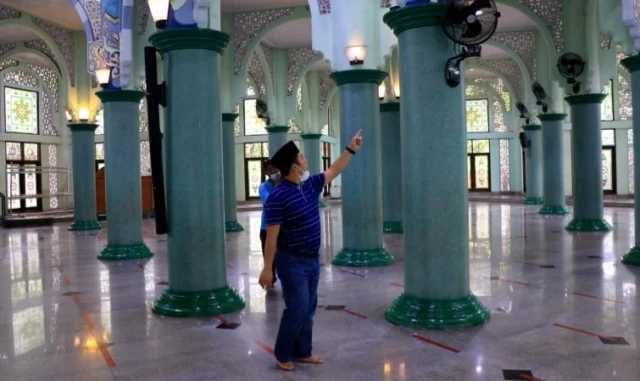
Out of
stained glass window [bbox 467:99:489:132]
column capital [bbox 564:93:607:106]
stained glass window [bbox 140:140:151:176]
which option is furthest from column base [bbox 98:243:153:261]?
stained glass window [bbox 467:99:489:132]

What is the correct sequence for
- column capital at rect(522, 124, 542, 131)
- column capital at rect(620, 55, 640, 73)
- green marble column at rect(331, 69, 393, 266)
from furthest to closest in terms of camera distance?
column capital at rect(522, 124, 542, 131)
green marble column at rect(331, 69, 393, 266)
column capital at rect(620, 55, 640, 73)

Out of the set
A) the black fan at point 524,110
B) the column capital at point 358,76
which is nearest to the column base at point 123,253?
the column capital at point 358,76

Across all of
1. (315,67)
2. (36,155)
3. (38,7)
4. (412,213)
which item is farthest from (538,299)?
(36,155)

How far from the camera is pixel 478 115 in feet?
78.1

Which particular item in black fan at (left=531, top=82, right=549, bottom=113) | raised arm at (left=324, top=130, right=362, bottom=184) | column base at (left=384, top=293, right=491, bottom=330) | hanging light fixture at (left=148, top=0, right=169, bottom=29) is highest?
black fan at (left=531, top=82, right=549, bottom=113)

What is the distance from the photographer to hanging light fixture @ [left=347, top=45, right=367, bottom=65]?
6953 mm

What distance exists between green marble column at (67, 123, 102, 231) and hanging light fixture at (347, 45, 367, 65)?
7436 millimetres

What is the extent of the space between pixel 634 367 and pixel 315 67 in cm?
1722

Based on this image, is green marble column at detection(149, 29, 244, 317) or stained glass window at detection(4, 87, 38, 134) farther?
stained glass window at detection(4, 87, 38, 134)

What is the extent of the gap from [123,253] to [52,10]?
7.25m

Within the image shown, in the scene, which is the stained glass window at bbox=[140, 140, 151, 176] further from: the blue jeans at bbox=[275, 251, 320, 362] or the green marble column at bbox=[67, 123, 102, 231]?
the blue jeans at bbox=[275, 251, 320, 362]

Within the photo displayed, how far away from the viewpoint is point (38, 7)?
40.9 ft

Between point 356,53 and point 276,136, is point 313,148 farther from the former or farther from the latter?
point 356,53

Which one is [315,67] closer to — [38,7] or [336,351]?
[38,7]
